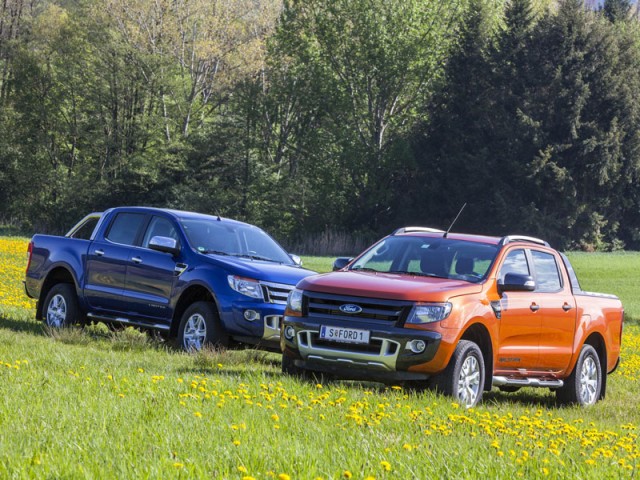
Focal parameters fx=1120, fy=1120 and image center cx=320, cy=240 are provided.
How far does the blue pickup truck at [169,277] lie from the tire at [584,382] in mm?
3342

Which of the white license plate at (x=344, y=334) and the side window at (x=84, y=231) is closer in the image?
the white license plate at (x=344, y=334)

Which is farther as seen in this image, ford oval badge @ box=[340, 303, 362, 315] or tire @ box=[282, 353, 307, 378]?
tire @ box=[282, 353, 307, 378]

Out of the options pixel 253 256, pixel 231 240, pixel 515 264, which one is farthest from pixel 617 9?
pixel 515 264

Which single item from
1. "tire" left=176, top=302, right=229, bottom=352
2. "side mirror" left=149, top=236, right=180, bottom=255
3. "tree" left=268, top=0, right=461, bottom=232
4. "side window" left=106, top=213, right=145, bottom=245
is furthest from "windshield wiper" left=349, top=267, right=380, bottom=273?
"tree" left=268, top=0, right=461, bottom=232

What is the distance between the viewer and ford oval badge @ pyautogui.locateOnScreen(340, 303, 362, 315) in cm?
1011

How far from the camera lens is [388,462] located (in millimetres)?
5973

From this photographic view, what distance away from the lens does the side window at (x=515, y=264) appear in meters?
11.5

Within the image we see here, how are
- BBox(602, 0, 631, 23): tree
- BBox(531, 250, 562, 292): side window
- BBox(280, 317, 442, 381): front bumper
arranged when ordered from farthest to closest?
BBox(602, 0, 631, 23): tree < BBox(531, 250, 562, 292): side window < BBox(280, 317, 442, 381): front bumper

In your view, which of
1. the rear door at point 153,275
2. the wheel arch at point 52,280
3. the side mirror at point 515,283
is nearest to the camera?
the side mirror at point 515,283

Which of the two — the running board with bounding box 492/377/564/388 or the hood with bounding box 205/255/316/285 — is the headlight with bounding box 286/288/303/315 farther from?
the hood with bounding box 205/255/316/285

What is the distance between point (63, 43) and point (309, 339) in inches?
2548

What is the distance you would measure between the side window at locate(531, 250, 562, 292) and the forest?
161 feet

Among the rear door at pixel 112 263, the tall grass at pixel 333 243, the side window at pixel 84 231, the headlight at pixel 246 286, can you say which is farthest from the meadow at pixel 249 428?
the tall grass at pixel 333 243

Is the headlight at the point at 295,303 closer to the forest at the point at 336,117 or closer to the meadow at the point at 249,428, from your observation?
the meadow at the point at 249,428
